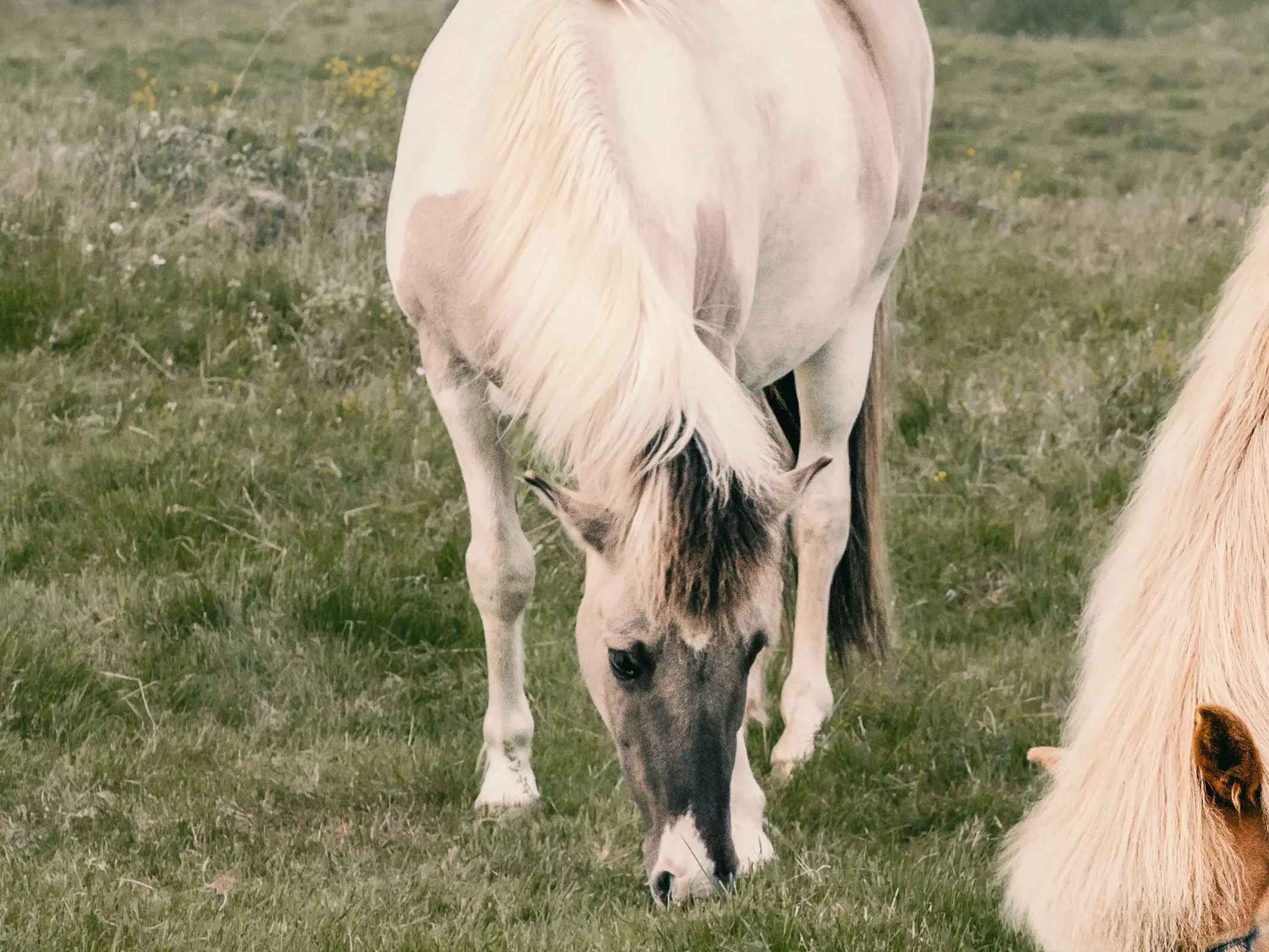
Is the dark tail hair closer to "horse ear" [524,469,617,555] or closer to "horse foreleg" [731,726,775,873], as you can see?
"horse foreleg" [731,726,775,873]

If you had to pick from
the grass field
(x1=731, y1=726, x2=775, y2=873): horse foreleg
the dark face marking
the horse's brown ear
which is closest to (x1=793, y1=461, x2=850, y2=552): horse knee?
the grass field

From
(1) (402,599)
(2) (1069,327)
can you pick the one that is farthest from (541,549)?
(2) (1069,327)

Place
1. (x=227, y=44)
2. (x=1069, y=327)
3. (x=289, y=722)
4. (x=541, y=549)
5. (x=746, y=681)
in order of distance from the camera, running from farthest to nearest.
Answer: (x=227, y=44) < (x=1069, y=327) < (x=541, y=549) < (x=289, y=722) < (x=746, y=681)

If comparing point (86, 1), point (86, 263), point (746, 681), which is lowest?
point (86, 1)

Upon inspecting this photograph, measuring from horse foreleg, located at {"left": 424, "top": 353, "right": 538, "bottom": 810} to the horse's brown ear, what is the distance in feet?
6.91

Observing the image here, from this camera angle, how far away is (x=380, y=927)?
9.91 ft

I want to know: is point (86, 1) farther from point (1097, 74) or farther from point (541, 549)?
Result: point (541, 549)

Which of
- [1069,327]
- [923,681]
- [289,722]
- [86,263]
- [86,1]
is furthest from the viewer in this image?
[86,1]

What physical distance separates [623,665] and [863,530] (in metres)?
1.97

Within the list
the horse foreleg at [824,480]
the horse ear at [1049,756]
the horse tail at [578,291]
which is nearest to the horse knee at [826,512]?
the horse foreleg at [824,480]

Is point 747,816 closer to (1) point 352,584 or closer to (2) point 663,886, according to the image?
(2) point 663,886

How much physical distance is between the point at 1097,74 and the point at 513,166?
1261 cm

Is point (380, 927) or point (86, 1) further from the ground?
point (380, 927)

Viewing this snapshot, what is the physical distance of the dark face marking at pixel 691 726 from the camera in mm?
2889
